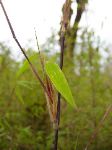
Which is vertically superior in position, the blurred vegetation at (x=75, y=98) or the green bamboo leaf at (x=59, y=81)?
the green bamboo leaf at (x=59, y=81)

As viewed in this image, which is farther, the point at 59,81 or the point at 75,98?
the point at 75,98

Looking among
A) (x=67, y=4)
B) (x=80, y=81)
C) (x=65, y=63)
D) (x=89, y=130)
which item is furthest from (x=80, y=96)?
(x=67, y=4)

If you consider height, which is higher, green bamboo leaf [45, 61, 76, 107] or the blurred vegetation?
green bamboo leaf [45, 61, 76, 107]

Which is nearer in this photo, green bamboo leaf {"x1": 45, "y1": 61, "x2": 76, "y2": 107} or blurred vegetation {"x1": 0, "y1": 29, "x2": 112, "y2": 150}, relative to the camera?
green bamboo leaf {"x1": 45, "y1": 61, "x2": 76, "y2": 107}

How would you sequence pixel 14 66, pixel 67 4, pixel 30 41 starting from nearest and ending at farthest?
pixel 67 4 → pixel 30 41 → pixel 14 66

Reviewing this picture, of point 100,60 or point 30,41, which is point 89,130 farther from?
point 30,41

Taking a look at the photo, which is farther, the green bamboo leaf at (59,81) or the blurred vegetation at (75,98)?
the blurred vegetation at (75,98)

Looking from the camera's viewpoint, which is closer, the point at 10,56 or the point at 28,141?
the point at 28,141

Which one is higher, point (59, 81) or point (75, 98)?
point (59, 81)
